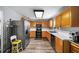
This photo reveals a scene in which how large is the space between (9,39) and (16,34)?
25.4 inches

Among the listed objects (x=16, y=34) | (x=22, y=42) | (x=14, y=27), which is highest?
(x=14, y=27)

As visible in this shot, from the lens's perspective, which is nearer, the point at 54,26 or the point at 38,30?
the point at 54,26

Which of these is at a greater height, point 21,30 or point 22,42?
point 21,30

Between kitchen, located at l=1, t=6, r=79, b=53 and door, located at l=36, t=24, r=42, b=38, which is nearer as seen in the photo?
kitchen, located at l=1, t=6, r=79, b=53

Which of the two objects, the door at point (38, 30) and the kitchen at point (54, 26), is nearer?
the kitchen at point (54, 26)

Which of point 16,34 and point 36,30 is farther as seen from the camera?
point 36,30

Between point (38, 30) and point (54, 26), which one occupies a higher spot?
point (54, 26)
